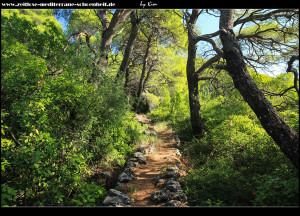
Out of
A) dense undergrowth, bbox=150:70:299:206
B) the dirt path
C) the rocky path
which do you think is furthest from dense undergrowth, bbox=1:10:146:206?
dense undergrowth, bbox=150:70:299:206

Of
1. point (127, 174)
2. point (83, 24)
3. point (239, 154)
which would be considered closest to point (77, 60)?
point (127, 174)

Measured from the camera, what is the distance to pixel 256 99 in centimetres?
377

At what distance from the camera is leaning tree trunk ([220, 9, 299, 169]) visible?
3172 millimetres

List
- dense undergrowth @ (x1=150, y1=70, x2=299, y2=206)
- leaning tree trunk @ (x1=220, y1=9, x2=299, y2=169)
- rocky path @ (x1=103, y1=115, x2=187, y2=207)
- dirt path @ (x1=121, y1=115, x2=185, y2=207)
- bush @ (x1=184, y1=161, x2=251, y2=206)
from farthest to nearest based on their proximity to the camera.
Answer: dirt path @ (x1=121, y1=115, x2=185, y2=207)
rocky path @ (x1=103, y1=115, x2=187, y2=207)
bush @ (x1=184, y1=161, x2=251, y2=206)
leaning tree trunk @ (x1=220, y1=9, x2=299, y2=169)
dense undergrowth @ (x1=150, y1=70, x2=299, y2=206)

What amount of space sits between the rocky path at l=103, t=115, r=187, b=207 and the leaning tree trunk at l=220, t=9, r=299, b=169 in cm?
221

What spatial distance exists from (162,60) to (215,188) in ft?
40.7

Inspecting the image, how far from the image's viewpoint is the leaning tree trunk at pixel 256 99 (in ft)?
10.4

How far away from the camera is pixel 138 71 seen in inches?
631

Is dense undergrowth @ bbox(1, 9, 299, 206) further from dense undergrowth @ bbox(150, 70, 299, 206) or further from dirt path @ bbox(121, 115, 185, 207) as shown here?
dirt path @ bbox(121, 115, 185, 207)

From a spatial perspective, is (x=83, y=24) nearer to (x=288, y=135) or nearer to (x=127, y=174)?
(x=127, y=174)

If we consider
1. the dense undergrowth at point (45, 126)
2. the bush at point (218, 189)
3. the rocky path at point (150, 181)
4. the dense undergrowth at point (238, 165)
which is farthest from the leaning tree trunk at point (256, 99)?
the dense undergrowth at point (45, 126)

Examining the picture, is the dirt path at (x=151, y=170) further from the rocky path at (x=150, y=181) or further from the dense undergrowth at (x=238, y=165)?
the dense undergrowth at (x=238, y=165)

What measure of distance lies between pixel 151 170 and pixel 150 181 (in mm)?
779

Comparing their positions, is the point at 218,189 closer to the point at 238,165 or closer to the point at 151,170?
the point at 238,165
